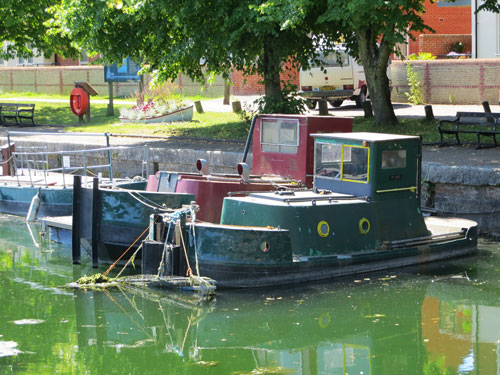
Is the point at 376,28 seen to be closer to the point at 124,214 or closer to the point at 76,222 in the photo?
the point at 124,214

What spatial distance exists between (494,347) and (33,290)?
6.98 m

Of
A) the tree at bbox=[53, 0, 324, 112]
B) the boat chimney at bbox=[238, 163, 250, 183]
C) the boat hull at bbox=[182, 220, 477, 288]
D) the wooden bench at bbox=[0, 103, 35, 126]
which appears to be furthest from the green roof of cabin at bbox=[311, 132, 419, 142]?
the wooden bench at bbox=[0, 103, 35, 126]

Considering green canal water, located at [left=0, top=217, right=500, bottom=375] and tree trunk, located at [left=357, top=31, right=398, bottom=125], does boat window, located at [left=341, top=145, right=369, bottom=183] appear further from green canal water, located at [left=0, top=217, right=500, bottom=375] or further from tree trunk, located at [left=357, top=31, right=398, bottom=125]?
tree trunk, located at [left=357, top=31, right=398, bottom=125]

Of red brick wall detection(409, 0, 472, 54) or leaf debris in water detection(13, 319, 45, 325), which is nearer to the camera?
leaf debris in water detection(13, 319, 45, 325)

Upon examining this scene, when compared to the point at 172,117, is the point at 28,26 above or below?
above

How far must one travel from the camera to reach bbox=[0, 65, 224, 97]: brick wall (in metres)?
42.2

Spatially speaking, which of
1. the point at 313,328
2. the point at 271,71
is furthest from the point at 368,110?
the point at 313,328

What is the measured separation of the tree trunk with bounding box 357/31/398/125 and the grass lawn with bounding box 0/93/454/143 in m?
0.36

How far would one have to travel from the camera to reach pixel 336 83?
30250 mm

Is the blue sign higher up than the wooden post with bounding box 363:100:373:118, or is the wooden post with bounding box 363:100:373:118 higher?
the blue sign

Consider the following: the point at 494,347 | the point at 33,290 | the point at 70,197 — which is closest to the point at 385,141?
the point at 494,347

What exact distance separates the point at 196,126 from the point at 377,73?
21.7 ft

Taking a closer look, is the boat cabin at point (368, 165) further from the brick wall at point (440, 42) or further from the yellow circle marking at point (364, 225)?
the brick wall at point (440, 42)

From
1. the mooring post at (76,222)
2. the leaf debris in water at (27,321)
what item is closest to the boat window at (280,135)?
the mooring post at (76,222)
